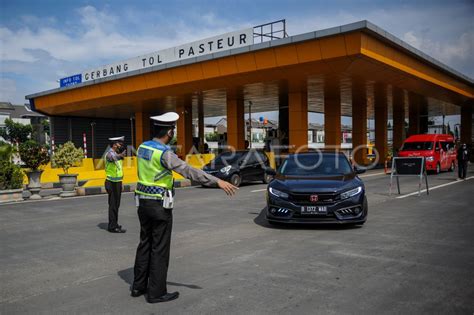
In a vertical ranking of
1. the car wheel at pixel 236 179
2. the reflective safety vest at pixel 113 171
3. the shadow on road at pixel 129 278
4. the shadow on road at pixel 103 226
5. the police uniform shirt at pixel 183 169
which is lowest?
the shadow on road at pixel 103 226

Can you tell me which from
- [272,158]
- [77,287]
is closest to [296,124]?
[272,158]

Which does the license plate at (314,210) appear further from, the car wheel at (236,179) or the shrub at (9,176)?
the shrub at (9,176)

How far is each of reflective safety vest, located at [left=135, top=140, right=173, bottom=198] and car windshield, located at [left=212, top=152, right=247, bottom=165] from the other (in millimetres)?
13729

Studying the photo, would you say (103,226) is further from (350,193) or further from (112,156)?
(350,193)

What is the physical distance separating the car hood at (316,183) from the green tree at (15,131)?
67434mm

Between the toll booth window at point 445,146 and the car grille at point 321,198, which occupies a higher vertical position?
the toll booth window at point 445,146

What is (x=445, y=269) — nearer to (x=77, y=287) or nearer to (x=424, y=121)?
(x=77, y=287)

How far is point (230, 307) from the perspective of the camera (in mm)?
4059

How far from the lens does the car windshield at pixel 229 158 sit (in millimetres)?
18312

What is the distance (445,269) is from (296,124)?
66.1 ft

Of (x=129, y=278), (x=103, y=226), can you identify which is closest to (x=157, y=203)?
(x=129, y=278)

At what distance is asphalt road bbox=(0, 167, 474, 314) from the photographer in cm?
418

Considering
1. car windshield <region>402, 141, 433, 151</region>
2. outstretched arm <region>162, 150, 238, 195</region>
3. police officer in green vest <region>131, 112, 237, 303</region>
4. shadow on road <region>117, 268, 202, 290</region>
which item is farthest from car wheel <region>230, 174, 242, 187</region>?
outstretched arm <region>162, 150, 238, 195</region>

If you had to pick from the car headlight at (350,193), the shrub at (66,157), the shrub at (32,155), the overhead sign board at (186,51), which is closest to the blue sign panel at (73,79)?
the overhead sign board at (186,51)
